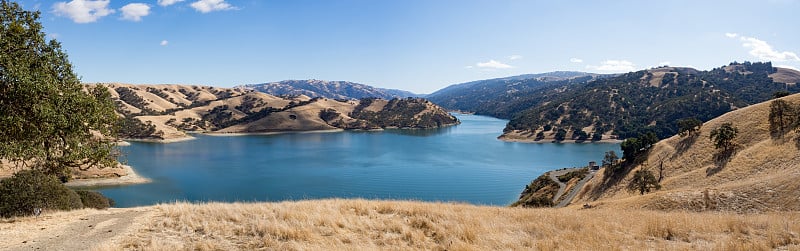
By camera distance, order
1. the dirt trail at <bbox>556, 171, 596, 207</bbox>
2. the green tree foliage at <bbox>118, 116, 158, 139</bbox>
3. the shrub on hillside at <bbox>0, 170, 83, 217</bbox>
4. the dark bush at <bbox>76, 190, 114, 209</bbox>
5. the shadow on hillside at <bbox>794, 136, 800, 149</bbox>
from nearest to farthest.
Answer: 1. the shrub on hillside at <bbox>0, 170, 83, 217</bbox>
2. the dark bush at <bbox>76, 190, 114, 209</bbox>
3. the shadow on hillside at <bbox>794, 136, 800, 149</bbox>
4. the dirt trail at <bbox>556, 171, 596, 207</bbox>
5. the green tree foliage at <bbox>118, 116, 158, 139</bbox>

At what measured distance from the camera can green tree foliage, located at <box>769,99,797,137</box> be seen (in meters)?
53.2

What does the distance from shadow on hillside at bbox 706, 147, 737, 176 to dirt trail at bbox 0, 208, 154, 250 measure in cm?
6237

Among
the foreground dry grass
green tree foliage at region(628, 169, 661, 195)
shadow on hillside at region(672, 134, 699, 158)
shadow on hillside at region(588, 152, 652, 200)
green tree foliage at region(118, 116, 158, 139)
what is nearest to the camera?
the foreground dry grass

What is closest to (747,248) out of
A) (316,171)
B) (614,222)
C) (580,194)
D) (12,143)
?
(614,222)

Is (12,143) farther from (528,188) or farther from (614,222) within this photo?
(528,188)

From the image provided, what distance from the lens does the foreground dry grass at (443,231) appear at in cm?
1254

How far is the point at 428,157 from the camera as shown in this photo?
14512 cm

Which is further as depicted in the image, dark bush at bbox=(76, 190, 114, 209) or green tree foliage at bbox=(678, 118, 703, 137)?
green tree foliage at bbox=(678, 118, 703, 137)

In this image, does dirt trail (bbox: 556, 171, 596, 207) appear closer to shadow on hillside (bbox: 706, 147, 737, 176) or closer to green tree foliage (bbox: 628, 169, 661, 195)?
green tree foliage (bbox: 628, 169, 661, 195)

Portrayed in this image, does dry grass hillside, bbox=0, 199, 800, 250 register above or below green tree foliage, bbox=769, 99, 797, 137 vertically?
below

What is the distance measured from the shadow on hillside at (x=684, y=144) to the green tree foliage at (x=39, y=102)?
249 feet

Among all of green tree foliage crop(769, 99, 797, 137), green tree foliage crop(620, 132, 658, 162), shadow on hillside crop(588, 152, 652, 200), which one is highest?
green tree foliage crop(769, 99, 797, 137)

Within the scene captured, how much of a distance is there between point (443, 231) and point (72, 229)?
13.1m

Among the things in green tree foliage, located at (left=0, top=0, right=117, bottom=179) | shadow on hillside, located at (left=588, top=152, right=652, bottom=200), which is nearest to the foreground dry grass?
green tree foliage, located at (left=0, top=0, right=117, bottom=179)
